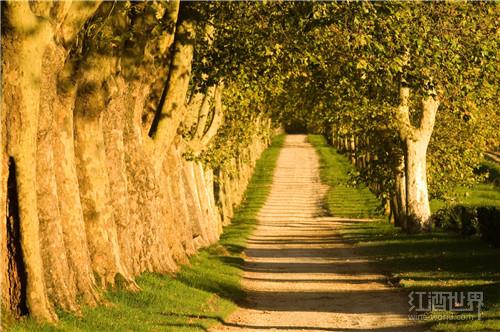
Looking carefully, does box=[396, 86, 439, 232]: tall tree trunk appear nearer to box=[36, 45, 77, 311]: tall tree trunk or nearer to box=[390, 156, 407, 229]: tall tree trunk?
box=[390, 156, 407, 229]: tall tree trunk

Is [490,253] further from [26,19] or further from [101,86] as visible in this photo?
[26,19]

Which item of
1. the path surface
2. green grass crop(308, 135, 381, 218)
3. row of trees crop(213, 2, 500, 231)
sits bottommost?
green grass crop(308, 135, 381, 218)

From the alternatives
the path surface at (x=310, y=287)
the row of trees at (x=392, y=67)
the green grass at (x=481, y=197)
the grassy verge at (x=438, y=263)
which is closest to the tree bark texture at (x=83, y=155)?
the path surface at (x=310, y=287)

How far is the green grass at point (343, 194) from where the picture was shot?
59250 millimetres

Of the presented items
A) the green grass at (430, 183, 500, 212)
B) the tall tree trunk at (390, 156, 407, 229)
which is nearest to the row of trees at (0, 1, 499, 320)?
the tall tree trunk at (390, 156, 407, 229)

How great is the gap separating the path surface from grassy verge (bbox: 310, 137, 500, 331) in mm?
597

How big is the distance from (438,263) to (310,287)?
15.6 feet

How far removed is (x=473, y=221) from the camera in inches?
1468

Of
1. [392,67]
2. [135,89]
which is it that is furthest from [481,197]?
[392,67]

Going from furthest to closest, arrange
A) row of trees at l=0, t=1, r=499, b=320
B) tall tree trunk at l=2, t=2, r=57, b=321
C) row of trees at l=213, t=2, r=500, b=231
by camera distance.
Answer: row of trees at l=213, t=2, r=500, b=231 < row of trees at l=0, t=1, r=499, b=320 < tall tree trunk at l=2, t=2, r=57, b=321

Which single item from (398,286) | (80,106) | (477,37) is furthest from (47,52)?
(398,286)

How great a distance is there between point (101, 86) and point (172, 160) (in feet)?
37.0

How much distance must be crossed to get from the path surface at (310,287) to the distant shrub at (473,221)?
408cm

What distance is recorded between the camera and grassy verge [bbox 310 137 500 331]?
61.8ft
